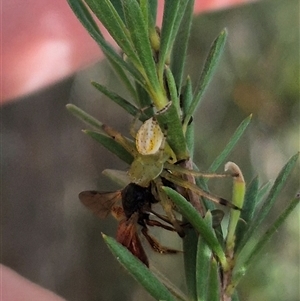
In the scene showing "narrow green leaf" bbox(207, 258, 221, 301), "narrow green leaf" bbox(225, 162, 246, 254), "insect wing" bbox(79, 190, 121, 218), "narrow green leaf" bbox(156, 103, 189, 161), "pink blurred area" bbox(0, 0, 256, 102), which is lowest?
"narrow green leaf" bbox(207, 258, 221, 301)

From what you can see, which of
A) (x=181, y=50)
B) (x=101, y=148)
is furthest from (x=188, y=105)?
(x=101, y=148)

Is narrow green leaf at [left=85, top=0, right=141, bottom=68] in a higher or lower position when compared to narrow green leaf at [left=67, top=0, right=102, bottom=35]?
lower

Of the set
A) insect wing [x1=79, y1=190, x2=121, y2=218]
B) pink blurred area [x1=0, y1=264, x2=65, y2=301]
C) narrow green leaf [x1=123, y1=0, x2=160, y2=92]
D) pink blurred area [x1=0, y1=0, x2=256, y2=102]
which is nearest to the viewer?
narrow green leaf [x1=123, y1=0, x2=160, y2=92]

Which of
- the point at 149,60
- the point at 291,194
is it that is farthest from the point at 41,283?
the point at 149,60

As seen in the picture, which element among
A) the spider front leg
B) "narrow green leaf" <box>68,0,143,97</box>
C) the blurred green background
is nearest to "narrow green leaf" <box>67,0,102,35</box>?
"narrow green leaf" <box>68,0,143,97</box>

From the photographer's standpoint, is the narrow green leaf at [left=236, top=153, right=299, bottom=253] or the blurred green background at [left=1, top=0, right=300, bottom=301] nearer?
the narrow green leaf at [left=236, top=153, right=299, bottom=253]

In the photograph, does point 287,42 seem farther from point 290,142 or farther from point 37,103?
point 37,103

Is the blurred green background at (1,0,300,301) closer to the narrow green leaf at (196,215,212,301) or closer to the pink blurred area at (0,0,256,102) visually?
the pink blurred area at (0,0,256,102)
